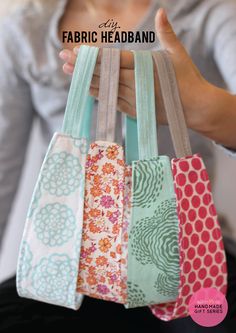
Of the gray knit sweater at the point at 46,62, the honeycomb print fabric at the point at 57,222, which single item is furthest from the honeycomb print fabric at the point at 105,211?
the gray knit sweater at the point at 46,62

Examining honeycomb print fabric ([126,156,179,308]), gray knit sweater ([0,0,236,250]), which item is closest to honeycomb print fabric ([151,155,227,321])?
honeycomb print fabric ([126,156,179,308])

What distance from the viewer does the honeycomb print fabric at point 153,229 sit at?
306 millimetres

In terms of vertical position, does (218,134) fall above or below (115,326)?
above

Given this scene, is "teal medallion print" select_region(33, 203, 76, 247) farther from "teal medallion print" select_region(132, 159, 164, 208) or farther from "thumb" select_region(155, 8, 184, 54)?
"thumb" select_region(155, 8, 184, 54)

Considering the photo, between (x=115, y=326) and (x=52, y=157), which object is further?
(x=115, y=326)

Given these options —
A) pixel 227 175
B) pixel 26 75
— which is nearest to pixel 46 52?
pixel 26 75

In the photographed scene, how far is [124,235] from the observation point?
31cm

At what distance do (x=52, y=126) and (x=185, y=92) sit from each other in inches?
8.4

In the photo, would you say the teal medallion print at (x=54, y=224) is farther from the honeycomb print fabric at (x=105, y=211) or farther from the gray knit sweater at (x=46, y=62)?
the gray knit sweater at (x=46, y=62)

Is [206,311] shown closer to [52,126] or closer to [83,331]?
[83,331]

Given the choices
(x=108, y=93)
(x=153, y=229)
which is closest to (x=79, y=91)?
(x=108, y=93)

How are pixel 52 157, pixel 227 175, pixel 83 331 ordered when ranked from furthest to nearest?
pixel 227 175
pixel 83 331
pixel 52 157

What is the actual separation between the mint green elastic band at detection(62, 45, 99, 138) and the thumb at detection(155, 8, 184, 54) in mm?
54

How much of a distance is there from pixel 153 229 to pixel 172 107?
0.10m
